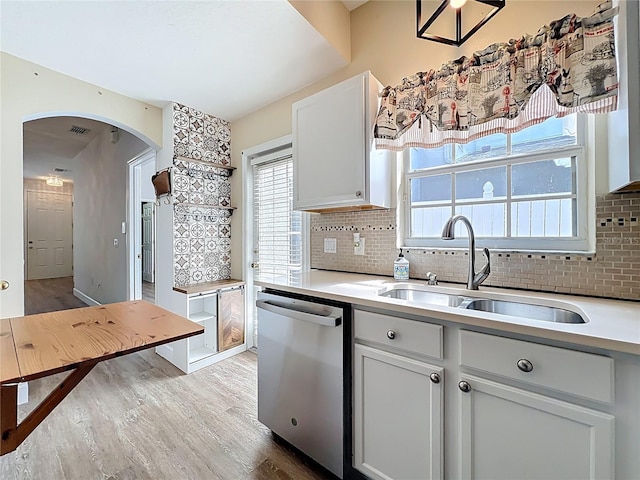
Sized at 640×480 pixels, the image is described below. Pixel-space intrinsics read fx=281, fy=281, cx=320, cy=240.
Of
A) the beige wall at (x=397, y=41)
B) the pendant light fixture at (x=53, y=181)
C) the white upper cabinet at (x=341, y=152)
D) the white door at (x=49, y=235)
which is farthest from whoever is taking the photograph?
the white door at (x=49, y=235)

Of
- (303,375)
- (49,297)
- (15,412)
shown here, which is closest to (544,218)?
(303,375)

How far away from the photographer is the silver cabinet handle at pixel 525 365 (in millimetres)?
859

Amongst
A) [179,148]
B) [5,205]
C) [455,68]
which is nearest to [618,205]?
[455,68]

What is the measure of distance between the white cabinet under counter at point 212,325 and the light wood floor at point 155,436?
214 millimetres

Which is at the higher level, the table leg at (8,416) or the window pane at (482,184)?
the window pane at (482,184)

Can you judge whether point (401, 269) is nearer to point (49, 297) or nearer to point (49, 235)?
point (49, 297)

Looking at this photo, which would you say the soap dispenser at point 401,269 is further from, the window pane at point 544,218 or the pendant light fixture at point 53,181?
the pendant light fixture at point 53,181

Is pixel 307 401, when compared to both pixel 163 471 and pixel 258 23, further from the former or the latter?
pixel 258 23

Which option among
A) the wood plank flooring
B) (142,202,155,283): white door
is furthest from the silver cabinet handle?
(142,202,155,283): white door

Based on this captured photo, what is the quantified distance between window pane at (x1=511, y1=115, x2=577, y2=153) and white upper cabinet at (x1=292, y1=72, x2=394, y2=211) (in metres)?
0.70

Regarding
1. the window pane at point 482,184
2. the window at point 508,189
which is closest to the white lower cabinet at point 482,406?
the window at point 508,189

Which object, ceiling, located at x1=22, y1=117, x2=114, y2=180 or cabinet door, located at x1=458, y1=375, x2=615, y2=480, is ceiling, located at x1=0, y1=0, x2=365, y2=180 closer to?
ceiling, located at x1=22, y1=117, x2=114, y2=180

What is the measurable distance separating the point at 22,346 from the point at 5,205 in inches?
68.1

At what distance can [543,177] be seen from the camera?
1438mm
